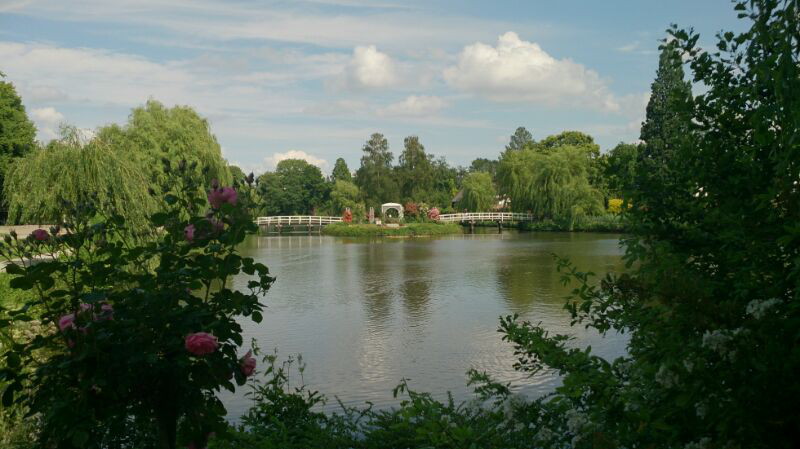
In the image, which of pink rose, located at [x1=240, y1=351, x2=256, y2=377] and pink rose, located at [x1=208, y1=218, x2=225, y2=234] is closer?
pink rose, located at [x1=240, y1=351, x2=256, y2=377]

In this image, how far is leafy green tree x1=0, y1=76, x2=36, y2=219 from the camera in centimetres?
3102

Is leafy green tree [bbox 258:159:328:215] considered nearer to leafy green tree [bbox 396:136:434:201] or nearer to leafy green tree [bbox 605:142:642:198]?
leafy green tree [bbox 396:136:434:201]

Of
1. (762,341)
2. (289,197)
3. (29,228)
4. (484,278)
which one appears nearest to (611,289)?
(762,341)

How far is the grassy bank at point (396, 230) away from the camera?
47375mm

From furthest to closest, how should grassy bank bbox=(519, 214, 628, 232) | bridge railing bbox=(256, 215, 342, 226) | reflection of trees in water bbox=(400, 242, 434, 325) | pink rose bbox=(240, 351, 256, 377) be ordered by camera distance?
bridge railing bbox=(256, 215, 342, 226) → grassy bank bbox=(519, 214, 628, 232) → reflection of trees in water bbox=(400, 242, 434, 325) → pink rose bbox=(240, 351, 256, 377)

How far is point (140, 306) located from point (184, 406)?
0.45 m

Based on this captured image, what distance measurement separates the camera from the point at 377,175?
69.1 m

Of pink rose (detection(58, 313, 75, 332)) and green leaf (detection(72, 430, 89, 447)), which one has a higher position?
pink rose (detection(58, 313, 75, 332))

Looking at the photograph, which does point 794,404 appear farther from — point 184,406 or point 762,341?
point 184,406

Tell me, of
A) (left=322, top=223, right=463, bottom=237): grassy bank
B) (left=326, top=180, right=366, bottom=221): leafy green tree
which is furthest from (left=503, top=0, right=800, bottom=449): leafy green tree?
(left=326, top=180, right=366, bottom=221): leafy green tree

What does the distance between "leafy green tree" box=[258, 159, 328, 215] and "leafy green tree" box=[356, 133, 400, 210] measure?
471 centimetres

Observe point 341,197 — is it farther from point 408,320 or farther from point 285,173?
point 408,320

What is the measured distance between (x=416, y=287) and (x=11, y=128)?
2416 cm

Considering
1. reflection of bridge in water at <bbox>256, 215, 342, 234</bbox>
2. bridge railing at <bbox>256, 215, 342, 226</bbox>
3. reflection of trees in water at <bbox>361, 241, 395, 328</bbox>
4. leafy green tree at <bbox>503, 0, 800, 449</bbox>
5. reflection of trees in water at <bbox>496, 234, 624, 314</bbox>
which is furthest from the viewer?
bridge railing at <bbox>256, 215, 342, 226</bbox>
